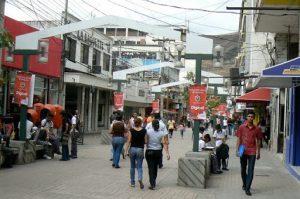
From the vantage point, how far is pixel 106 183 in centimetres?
1147

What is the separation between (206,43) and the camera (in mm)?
12984

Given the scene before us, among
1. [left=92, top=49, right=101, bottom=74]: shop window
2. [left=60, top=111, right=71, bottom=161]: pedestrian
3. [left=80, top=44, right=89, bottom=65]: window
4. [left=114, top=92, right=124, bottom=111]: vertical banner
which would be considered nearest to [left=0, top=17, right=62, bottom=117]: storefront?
[left=114, top=92, right=124, bottom=111]: vertical banner

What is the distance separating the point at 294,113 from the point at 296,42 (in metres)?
6.09

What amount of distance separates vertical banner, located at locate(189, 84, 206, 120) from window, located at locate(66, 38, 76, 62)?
19.8m

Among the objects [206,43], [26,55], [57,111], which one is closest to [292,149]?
[206,43]

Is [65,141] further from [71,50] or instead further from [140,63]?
[140,63]

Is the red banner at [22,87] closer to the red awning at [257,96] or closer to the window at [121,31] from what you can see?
the red awning at [257,96]

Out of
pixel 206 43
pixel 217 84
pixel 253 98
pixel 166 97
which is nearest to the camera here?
pixel 206 43

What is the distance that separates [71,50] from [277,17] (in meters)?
17.9

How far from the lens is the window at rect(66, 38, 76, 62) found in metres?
31.8

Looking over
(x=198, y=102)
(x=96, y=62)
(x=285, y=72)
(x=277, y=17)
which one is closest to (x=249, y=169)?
(x=198, y=102)

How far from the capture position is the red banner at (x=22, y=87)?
1469 cm

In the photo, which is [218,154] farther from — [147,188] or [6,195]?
[6,195]

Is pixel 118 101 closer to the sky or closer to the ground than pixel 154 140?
closer to the sky
